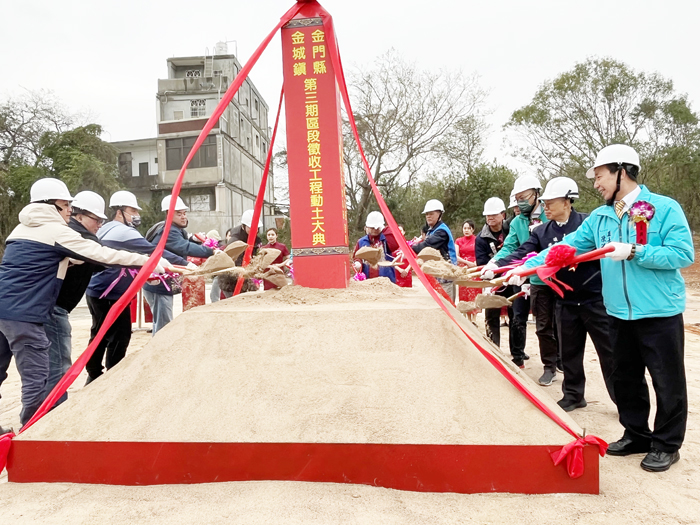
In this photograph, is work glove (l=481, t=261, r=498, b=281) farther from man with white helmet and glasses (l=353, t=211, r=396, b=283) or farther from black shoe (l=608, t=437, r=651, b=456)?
man with white helmet and glasses (l=353, t=211, r=396, b=283)

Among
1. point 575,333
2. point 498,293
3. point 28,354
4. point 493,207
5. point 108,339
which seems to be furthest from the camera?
point 493,207

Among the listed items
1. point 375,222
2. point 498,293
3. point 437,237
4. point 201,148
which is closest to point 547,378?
point 498,293

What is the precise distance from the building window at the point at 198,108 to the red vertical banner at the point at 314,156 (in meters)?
23.3

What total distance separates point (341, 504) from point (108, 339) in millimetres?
2758

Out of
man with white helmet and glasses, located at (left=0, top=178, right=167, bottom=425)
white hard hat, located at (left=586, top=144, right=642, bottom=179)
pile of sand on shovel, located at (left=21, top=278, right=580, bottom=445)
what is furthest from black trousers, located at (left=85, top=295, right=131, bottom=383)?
white hard hat, located at (left=586, top=144, right=642, bottom=179)

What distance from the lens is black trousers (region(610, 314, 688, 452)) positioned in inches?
101

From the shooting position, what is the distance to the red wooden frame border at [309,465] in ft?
7.48

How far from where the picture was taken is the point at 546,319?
14.0ft

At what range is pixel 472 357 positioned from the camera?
2.78 m

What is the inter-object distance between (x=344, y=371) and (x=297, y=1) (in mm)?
2969

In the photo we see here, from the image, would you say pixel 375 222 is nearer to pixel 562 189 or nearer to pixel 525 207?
pixel 525 207

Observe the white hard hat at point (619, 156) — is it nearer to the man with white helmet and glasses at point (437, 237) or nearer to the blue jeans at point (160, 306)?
the man with white helmet and glasses at point (437, 237)

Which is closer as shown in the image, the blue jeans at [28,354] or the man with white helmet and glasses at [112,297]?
the blue jeans at [28,354]

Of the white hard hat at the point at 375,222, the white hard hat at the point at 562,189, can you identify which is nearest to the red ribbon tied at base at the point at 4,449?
the white hard hat at the point at 562,189
